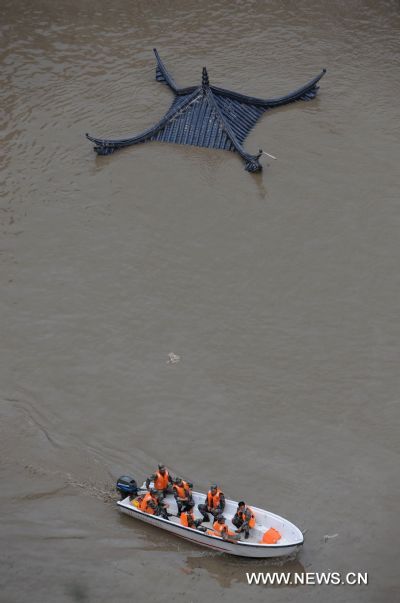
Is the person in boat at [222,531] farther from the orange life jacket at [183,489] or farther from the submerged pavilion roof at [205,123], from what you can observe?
the submerged pavilion roof at [205,123]

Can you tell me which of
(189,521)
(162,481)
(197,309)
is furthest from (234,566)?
(197,309)

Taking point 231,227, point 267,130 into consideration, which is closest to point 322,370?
point 231,227

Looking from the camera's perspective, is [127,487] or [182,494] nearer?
[182,494]

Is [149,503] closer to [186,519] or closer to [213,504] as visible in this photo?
[186,519]

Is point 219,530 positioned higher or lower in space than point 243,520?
lower

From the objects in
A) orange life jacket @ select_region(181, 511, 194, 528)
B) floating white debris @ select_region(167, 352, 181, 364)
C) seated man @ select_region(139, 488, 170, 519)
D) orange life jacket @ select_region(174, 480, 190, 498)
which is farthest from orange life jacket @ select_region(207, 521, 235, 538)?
floating white debris @ select_region(167, 352, 181, 364)

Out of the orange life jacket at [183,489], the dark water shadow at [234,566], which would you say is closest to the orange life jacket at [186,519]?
the orange life jacket at [183,489]

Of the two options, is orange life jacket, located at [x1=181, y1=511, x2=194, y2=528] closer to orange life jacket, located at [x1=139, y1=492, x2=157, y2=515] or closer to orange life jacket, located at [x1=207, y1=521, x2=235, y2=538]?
orange life jacket, located at [x1=207, y1=521, x2=235, y2=538]
